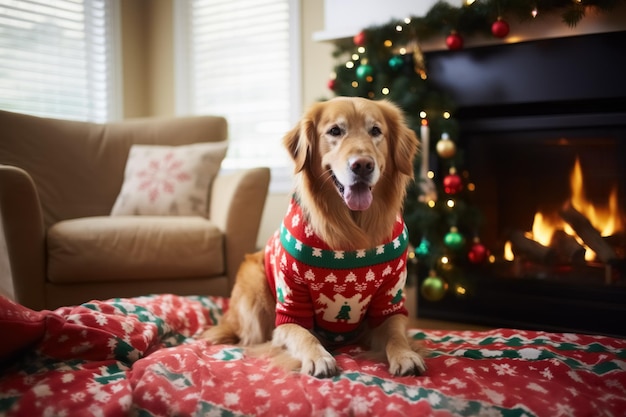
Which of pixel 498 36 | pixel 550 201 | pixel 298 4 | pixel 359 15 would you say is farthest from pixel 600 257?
pixel 298 4

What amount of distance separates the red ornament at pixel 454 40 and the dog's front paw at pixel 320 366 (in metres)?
1.82

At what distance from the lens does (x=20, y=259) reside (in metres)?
2.26

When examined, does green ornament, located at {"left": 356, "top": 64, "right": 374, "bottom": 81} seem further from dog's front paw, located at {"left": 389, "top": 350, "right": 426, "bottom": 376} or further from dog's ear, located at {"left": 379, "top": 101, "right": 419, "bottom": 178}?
dog's front paw, located at {"left": 389, "top": 350, "right": 426, "bottom": 376}

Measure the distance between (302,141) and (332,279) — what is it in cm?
48

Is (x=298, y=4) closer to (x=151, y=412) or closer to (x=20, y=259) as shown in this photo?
(x=20, y=259)

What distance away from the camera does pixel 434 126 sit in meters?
2.69

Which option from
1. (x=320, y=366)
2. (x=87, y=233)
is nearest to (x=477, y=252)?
(x=320, y=366)

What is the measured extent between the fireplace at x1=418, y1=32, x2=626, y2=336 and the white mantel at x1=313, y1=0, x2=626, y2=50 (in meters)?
0.05

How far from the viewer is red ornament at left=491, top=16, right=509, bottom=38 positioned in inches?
95.1

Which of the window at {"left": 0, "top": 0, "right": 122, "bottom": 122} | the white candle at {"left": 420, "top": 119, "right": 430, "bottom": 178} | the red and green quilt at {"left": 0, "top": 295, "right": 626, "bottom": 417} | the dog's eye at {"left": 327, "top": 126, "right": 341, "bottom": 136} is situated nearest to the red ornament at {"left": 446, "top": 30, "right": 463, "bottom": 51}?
the white candle at {"left": 420, "top": 119, "right": 430, "bottom": 178}

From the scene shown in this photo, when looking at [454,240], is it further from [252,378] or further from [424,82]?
[252,378]

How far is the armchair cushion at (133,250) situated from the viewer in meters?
2.37

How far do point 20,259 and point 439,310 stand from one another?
2175 mm

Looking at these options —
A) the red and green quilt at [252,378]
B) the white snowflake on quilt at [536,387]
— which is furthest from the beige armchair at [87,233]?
the white snowflake on quilt at [536,387]
